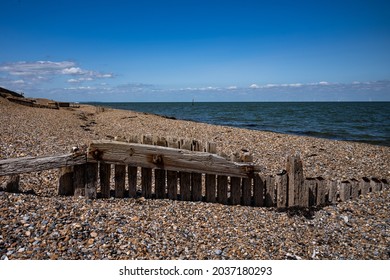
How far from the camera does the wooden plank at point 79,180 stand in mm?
5629

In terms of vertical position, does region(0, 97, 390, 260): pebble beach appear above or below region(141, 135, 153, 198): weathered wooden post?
below

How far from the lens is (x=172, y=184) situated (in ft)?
19.6

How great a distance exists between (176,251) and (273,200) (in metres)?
2.84

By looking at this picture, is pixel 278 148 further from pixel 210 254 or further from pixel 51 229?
pixel 51 229

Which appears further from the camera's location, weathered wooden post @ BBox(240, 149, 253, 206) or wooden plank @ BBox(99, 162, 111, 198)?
weathered wooden post @ BBox(240, 149, 253, 206)

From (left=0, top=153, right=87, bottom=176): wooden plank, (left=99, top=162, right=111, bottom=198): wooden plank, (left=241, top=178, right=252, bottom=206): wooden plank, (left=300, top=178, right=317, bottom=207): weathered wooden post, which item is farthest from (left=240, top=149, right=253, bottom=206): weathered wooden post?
(left=0, top=153, right=87, bottom=176): wooden plank

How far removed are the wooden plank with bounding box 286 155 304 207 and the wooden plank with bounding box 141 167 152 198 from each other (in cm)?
290

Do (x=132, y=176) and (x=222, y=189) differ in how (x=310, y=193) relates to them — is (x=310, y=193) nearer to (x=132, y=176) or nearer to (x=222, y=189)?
(x=222, y=189)

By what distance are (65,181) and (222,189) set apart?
3152 mm

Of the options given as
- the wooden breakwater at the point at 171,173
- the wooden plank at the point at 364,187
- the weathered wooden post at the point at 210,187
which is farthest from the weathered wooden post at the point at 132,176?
the wooden plank at the point at 364,187

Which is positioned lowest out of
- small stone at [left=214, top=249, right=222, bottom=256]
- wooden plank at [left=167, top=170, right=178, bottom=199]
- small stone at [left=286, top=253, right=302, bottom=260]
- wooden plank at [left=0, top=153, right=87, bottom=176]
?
small stone at [left=286, top=253, right=302, bottom=260]

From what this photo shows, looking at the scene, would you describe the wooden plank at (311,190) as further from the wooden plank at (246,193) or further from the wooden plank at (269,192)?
the wooden plank at (246,193)

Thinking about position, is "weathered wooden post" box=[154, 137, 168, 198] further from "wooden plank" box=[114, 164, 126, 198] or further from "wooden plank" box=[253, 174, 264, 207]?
"wooden plank" box=[253, 174, 264, 207]

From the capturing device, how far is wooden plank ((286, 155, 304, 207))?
6012mm
